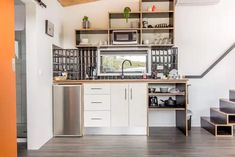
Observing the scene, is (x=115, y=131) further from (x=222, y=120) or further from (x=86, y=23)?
(x=86, y=23)

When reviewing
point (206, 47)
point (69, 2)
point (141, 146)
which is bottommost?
point (141, 146)

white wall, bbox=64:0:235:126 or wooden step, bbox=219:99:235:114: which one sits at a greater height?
white wall, bbox=64:0:235:126

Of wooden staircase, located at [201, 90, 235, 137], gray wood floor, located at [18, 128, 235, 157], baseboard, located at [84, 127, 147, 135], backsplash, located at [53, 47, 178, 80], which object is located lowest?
gray wood floor, located at [18, 128, 235, 157]

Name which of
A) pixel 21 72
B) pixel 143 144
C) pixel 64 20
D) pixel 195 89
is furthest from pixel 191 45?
pixel 21 72

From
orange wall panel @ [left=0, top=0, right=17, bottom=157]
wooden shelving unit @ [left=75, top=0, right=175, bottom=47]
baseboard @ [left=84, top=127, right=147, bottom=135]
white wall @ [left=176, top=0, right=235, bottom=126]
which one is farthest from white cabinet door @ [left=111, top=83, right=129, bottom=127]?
orange wall panel @ [left=0, top=0, right=17, bottom=157]

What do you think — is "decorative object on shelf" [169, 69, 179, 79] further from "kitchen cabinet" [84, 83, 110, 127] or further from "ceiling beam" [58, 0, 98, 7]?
"ceiling beam" [58, 0, 98, 7]

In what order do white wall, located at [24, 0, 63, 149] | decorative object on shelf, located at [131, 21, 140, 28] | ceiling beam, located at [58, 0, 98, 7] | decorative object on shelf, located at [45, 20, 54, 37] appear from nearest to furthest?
white wall, located at [24, 0, 63, 149] < decorative object on shelf, located at [45, 20, 54, 37] < ceiling beam, located at [58, 0, 98, 7] < decorative object on shelf, located at [131, 21, 140, 28]

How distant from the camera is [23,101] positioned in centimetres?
386

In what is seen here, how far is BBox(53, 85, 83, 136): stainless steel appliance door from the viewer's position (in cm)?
387

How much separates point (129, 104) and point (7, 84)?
2159 mm

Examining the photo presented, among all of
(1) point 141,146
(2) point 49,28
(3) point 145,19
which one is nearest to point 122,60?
(3) point 145,19

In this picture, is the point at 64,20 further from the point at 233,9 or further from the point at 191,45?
the point at 233,9

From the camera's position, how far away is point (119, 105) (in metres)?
3.97

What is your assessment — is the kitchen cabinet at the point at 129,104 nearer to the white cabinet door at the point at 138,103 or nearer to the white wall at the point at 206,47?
the white cabinet door at the point at 138,103
